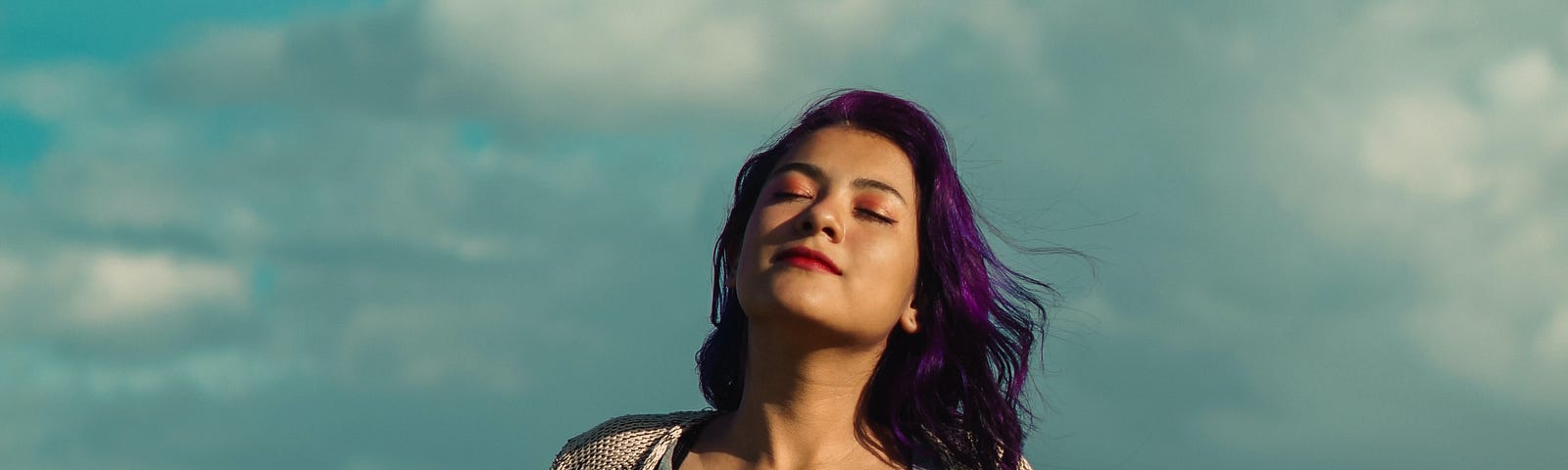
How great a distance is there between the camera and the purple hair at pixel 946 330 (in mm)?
8555

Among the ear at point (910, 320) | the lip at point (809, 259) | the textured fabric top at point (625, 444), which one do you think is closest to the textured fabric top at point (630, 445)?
the textured fabric top at point (625, 444)

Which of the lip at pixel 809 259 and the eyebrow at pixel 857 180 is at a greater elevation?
the eyebrow at pixel 857 180

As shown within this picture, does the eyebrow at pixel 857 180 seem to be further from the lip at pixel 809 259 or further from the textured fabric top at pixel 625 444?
the textured fabric top at pixel 625 444

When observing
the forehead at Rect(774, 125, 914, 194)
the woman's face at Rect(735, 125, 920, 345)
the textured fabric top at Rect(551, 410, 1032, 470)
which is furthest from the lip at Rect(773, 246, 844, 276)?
the textured fabric top at Rect(551, 410, 1032, 470)

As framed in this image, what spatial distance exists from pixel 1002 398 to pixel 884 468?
58 cm

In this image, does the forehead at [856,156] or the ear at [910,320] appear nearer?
the forehead at [856,156]

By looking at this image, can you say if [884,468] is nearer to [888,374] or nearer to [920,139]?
[888,374]

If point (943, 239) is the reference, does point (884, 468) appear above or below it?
below

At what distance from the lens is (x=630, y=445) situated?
854 centimetres

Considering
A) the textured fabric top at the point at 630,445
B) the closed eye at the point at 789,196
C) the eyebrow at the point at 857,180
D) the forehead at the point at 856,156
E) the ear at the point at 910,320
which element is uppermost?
the forehead at the point at 856,156

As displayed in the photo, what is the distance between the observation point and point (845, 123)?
865 cm

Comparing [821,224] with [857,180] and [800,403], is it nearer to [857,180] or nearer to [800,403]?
[857,180]

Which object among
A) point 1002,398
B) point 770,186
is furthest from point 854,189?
point 1002,398

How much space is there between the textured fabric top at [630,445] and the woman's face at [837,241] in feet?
2.09
